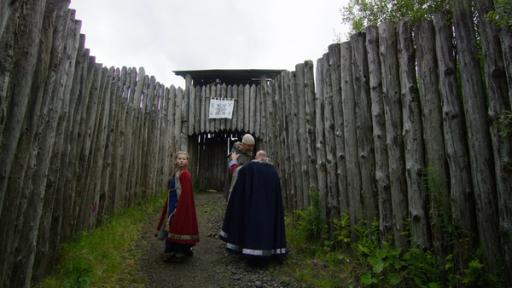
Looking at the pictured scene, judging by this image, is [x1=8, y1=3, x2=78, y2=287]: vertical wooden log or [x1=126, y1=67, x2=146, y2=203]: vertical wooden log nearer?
[x1=8, y1=3, x2=78, y2=287]: vertical wooden log

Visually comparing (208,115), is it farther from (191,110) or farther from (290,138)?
(290,138)

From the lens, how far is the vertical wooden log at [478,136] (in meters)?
3.16

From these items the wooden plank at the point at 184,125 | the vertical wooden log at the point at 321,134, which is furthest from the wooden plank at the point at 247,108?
the vertical wooden log at the point at 321,134

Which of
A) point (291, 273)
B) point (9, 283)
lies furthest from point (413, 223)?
point (9, 283)

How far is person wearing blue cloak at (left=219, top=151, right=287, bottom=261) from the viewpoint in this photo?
198 inches

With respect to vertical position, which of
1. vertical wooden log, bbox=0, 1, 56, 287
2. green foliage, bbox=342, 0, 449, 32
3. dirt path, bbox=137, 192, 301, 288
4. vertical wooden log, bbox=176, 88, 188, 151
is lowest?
dirt path, bbox=137, 192, 301, 288

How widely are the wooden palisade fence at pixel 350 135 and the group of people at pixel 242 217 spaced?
35.5 inches

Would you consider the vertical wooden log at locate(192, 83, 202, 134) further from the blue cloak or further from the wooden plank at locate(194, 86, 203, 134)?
the blue cloak

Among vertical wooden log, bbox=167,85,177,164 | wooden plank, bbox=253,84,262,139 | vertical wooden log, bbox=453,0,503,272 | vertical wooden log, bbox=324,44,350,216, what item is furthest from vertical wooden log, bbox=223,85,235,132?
vertical wooden log, bbox=453,0,503,272

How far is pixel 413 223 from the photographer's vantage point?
12.5ft

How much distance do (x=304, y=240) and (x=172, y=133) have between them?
23.3 ft

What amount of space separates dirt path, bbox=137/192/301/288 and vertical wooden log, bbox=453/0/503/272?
6.56 ft

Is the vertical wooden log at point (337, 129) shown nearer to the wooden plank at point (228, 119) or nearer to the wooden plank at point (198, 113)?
the wooden plank at point (228, 119)

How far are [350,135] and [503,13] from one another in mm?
2445
